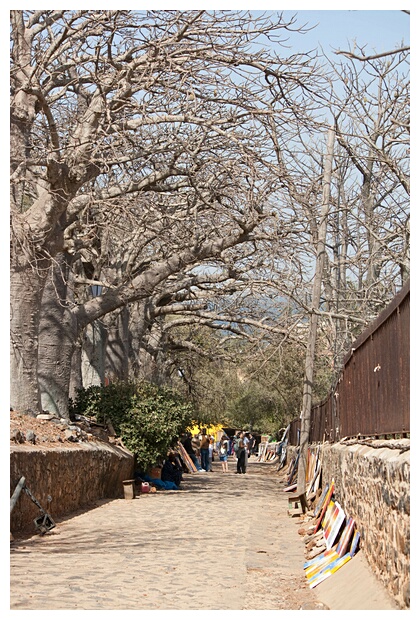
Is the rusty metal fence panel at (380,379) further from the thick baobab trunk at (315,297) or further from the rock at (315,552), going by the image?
the thick baobab trunk at (315,297)

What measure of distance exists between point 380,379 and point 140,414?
508 inches

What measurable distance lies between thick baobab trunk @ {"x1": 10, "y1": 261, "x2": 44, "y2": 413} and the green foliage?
437 cm

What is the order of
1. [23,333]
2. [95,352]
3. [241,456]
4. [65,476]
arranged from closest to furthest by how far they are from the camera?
[65,476]
[23,333]
[95,352]
[241,456]

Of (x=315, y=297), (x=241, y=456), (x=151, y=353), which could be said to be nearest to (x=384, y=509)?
(x=315, y=297)

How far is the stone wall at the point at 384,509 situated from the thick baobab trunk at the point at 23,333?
854 cm

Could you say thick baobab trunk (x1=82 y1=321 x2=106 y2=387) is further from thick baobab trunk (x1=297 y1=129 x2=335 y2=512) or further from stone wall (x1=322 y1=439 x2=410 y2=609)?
stone wall (x1=322 y1=439 x2=410 y2=609)

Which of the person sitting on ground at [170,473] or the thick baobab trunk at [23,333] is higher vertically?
the thick baobab trunk at [23,333]

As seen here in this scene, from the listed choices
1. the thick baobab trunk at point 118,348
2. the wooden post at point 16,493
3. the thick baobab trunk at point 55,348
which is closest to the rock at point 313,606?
the wooden post at point 16,493

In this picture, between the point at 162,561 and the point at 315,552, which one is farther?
the point at 315,552

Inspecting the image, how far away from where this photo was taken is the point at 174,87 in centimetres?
1661

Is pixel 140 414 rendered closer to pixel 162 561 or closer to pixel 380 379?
pixel 162 561

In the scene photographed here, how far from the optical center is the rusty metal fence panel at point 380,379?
24.6 ft

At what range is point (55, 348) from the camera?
1994 cm
